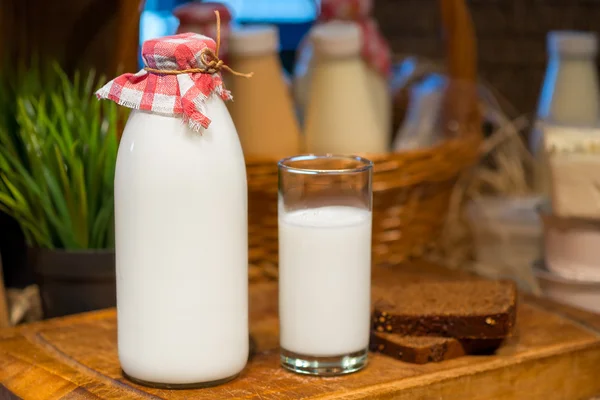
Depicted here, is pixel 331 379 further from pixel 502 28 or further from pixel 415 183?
pixel 502 28

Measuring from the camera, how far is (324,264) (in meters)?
0.71

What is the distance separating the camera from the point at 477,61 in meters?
1.71

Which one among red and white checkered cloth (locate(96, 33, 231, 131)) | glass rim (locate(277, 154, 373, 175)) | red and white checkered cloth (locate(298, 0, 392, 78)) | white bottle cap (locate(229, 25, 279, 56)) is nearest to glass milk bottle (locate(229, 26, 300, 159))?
white bottle cap (locate(229, 25, 279, 56))

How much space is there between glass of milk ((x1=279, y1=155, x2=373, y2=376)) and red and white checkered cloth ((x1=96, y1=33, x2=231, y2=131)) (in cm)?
11

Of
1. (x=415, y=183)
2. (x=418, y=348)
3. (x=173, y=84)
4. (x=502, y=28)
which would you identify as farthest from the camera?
(x=502, y=28)

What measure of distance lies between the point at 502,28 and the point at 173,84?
1.18m

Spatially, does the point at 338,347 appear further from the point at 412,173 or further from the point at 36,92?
the point at 36,92

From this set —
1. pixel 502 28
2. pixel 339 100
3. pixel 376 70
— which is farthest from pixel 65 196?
pixel 502 28

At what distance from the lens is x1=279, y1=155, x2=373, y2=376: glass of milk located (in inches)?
27.7

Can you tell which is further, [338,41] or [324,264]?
[338,41]

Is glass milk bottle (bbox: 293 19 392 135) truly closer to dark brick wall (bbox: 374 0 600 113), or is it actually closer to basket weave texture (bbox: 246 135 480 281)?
basket weave texture (bbox: 246 135 480 281)

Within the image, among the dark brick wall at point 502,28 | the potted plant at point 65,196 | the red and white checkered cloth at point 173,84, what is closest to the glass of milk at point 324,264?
the red and white checkered cloth at point 173,84

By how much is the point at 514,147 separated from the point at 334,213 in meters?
0.77

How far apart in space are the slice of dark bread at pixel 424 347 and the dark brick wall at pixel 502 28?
1.00m
